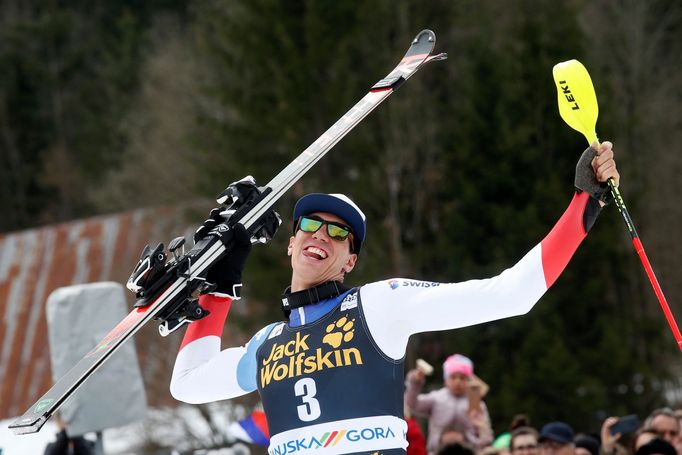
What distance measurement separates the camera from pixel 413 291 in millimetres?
4051

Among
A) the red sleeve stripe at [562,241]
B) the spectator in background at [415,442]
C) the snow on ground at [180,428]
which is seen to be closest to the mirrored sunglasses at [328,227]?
the red sleeve stripe at [562,241]

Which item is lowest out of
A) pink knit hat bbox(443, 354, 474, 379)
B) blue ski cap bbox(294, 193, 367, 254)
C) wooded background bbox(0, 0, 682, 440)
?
blue ski cap bbox(294, 193, 367, 254)

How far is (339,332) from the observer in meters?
4.13

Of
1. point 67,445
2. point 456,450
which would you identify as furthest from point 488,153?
point 456,450

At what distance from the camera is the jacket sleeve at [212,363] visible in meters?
4.43

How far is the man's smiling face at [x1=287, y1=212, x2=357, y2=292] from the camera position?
14.1ft

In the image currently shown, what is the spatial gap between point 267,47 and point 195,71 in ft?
22.6

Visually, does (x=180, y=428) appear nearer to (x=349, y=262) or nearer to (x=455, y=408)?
(x=455, y=408)

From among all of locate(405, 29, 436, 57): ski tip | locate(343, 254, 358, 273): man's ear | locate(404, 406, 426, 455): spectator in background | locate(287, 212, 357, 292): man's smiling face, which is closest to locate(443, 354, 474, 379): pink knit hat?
locate(404, 406, 426, 455): spectator in background

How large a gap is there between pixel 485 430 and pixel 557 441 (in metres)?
1.68

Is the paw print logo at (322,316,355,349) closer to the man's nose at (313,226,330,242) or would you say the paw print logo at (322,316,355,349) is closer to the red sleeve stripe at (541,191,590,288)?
the man's nose at (313,226,330,242)

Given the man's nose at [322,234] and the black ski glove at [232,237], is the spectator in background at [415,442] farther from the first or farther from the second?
the man's nose at [322,234]

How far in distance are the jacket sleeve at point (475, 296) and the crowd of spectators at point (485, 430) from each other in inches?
107

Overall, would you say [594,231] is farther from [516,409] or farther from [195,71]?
[195,71]
